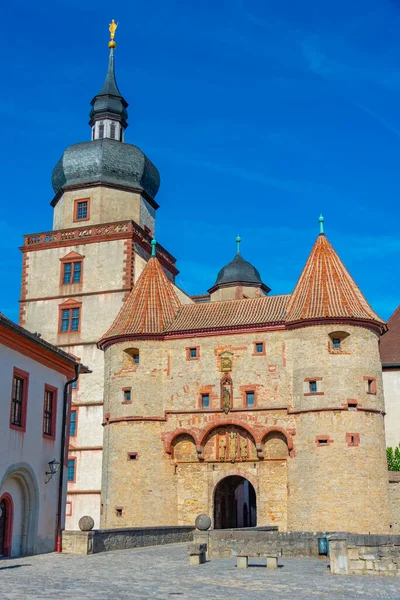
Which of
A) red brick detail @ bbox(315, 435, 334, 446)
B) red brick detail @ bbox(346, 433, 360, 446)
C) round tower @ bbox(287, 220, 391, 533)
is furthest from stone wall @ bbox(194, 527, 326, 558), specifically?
red brick detail @ bbox(346, 433, 360, 446)

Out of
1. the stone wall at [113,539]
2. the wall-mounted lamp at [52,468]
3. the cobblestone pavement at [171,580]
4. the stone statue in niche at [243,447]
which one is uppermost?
the stone statue in niche at [243,447]

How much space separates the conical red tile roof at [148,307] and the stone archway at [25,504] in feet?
52.2

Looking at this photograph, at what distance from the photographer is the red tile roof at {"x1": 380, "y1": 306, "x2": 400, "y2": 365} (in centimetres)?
4581

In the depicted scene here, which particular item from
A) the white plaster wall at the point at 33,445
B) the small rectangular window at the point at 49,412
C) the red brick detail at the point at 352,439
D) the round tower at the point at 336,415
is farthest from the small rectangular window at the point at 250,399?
the small rectangular window at the point at 49,412

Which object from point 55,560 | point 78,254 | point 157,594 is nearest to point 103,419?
point 78,254

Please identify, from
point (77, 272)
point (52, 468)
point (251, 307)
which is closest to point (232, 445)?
point (251, 307)

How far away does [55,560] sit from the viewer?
2230 centimetres

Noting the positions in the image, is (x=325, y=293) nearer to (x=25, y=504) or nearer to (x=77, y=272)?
(x=77, y=272)

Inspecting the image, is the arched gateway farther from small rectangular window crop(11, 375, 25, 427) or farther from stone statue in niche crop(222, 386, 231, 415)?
small rectangular window crop(11, 375, 25, 427)

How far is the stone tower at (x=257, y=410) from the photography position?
35500 millimetres

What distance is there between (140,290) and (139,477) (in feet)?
32.9

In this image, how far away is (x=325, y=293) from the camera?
38531 millimetres

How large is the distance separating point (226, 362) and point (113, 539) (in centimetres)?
1425

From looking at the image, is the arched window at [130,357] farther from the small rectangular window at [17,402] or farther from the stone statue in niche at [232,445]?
the small rectangular window at [17,402]
